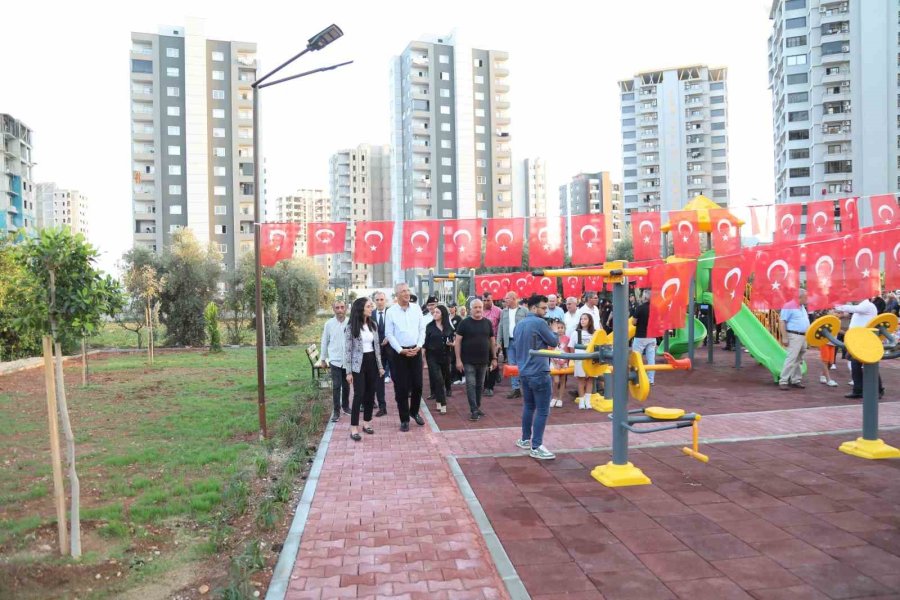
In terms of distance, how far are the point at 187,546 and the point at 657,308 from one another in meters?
7.33

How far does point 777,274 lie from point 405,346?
19.2ft

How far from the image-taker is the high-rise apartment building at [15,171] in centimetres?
6975

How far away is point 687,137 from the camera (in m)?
88.6

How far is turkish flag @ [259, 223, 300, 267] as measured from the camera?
13500 mm

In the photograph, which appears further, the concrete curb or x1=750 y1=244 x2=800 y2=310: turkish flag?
x1=750 y1=244 x2=800 y2=310: turkish flag

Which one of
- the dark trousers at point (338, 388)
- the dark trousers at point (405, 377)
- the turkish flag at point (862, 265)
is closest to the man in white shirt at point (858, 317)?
the turkish flag at point (862, 265)

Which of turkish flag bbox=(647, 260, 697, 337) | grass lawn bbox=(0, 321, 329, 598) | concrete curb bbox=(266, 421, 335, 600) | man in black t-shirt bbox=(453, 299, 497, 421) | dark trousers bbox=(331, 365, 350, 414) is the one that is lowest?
grass lawn bbox=(0, 321, 329, 598)

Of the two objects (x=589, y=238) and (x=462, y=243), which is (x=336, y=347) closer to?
(x=462, y=243)

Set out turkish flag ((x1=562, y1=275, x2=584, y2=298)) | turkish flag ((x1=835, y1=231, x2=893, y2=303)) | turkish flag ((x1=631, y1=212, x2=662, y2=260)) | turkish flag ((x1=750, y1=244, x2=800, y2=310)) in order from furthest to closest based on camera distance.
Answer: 1. turkish flag ((x1=562, y1=275, x2=584, y2=298))
2. turkish flag ((x1=631, y1=212, x2=662, y2=260))
3. turkish flag ((x1=750, y1=244, x2=800, y2=310))
4. turkish flag ((x1=835, y1=231, x2=893, y2=303))

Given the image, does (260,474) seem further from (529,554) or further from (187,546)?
(529,554)

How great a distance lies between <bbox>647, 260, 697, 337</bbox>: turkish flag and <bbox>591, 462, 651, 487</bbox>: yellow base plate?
4.06 m

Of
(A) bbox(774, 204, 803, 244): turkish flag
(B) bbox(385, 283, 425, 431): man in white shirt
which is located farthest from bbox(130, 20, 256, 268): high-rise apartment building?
(B) bbox(385, 283, 425, 431): man in white shirt

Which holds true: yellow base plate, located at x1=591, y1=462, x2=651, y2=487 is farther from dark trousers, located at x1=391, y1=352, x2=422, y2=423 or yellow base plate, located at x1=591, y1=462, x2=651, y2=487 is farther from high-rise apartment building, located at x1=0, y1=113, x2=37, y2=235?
high-rise apartment building, located at x1=0, y1=113, x2=37, y2=235

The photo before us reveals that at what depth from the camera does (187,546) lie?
506cm
